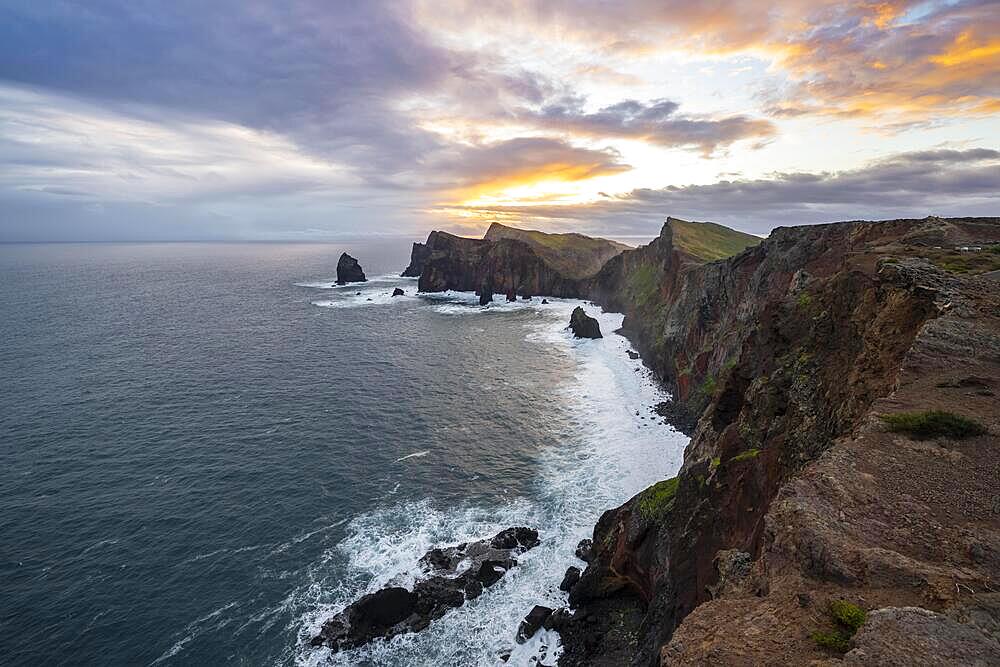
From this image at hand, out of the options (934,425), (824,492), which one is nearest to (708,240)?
(934,425)

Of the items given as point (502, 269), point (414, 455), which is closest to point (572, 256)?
point (502, 269)

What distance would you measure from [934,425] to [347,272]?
598ft

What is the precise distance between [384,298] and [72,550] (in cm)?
11408

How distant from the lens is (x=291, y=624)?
28781mm

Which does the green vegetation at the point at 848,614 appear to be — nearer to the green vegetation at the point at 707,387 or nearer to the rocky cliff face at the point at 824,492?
the rocky cliff face at the point at 824,492

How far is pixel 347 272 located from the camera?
180000 millimetres

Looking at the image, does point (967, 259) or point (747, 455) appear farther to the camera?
point (967, 259)

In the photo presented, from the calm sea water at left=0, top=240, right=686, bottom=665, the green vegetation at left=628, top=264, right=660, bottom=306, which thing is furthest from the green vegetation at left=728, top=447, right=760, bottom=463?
the green vegetation at left=628, top=264, right=660, bottom=306

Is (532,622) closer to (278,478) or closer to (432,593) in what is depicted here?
(432,593)

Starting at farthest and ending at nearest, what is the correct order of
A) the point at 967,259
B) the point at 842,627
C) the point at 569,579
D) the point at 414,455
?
the point at 414,455 < the point at 569,579 < the point at 967,259 < the point at 842,627

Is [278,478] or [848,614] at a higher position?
[848,614]

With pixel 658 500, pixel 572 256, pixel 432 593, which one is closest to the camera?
pixel 658 500

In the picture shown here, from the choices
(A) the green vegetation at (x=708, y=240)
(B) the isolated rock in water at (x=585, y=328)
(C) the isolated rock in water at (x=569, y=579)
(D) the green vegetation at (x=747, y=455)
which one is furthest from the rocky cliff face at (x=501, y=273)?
(D) the green vegetation at (x=747, y=455)

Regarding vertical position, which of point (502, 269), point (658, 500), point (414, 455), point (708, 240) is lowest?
point (414, 455)
